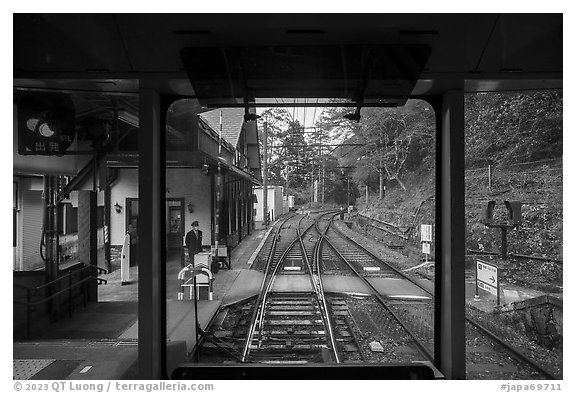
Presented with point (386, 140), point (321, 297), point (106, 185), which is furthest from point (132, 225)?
point (386, 140)

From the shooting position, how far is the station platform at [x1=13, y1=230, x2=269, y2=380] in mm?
2703

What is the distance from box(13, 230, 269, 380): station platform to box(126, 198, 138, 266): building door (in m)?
0.31

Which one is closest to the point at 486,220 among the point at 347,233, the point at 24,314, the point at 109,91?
the point at 109,91

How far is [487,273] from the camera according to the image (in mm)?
4340

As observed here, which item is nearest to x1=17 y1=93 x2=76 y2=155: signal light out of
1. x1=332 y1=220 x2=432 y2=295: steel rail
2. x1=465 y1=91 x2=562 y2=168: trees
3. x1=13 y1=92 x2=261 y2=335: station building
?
x1=13 y1=92 x2=261 y2=335: station building

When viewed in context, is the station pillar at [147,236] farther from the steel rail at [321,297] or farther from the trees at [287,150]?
the steel rail at [321,297]

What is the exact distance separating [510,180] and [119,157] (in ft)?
18.3

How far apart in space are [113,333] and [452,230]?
3.90 m

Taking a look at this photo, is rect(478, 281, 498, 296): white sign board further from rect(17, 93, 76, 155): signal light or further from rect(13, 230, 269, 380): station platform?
rect(17, 93, 76, 155): signal light

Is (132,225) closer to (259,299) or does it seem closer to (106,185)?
(106,185)

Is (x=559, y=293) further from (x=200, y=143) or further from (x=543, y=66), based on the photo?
(x=200, y=143)

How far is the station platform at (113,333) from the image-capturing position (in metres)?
2.70

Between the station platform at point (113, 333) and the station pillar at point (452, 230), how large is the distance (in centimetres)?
170

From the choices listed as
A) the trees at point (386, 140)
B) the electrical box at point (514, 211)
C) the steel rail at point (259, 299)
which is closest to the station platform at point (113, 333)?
the steel rail at point (259, 299)
